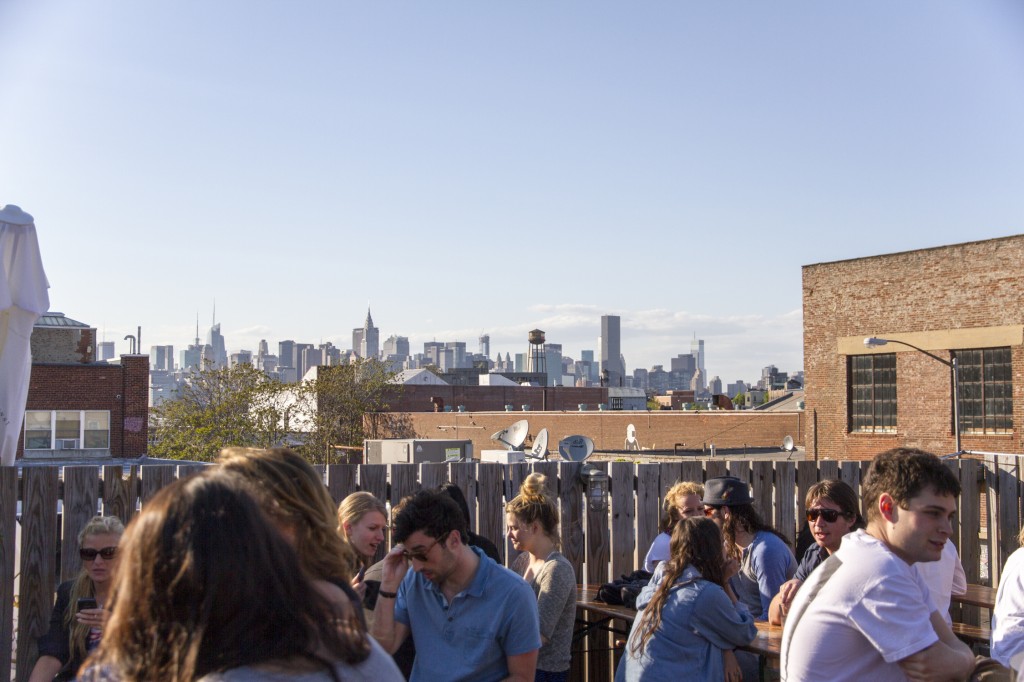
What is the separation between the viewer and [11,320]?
24.4ft

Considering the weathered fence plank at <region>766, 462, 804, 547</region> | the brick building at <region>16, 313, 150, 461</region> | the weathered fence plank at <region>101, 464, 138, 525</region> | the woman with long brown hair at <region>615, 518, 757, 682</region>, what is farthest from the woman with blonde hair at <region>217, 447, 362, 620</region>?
the brick building at <region>16, 313, 150, 461</region>

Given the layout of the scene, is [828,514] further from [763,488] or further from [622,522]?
[763,488]

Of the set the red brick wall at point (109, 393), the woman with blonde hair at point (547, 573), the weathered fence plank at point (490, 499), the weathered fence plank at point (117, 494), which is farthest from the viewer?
the red brick wall at point (109, 393)

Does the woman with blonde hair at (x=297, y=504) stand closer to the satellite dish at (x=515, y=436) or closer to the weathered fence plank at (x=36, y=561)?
the weathered fence plank at (x=36, y=561)

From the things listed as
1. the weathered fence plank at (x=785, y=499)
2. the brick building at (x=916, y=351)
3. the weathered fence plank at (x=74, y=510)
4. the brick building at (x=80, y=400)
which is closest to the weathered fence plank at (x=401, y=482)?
the weathered fence plank at (x=74, y=510)

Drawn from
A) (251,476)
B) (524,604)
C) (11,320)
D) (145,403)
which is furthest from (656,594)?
(145,403)

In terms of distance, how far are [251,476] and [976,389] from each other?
110ft

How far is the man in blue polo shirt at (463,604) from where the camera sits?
4.29 metres

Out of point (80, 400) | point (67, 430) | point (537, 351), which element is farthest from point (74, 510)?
point (537, 351)

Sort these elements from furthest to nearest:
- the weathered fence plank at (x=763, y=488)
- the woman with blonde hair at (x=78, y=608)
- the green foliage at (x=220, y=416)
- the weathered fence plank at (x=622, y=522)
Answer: the green foliage at (x=220, y=416), the weathered fence plank at (x=763, y=488), the weathered fence plank at (x=622, y=522), the woman with blonde hair at (x=78, y=608)

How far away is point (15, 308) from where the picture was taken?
291 inches

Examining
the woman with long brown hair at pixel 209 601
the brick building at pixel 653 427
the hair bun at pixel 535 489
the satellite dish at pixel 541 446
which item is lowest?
the brick building at pixel 653 427

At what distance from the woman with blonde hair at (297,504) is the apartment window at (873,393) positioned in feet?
113

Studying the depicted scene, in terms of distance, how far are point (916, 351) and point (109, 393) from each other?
112ft
